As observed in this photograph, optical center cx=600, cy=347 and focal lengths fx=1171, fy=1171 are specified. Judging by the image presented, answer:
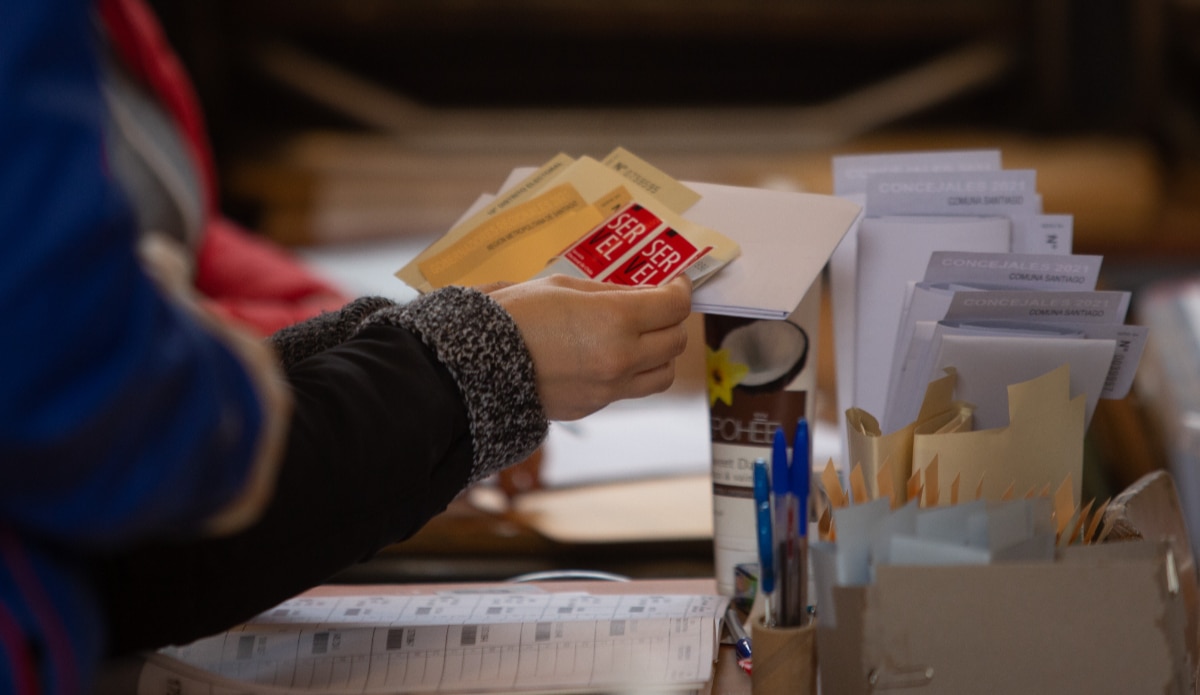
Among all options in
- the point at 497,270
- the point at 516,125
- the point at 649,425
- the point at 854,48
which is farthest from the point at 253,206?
the point at 497,270

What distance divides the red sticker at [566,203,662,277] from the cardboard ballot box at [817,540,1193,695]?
0.25 meters

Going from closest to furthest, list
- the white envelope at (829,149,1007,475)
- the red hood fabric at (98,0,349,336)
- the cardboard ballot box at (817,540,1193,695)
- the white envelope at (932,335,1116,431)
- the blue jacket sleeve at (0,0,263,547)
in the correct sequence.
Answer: the blue jacket sleeve at (0,0,263,547)
the cardboard ballot box at (817,540,1193,695)
the white envelope at (932,335,1116,431)
the white envelope at (829,149,1007,475)
the red hood fabric at (98,0,349,336)

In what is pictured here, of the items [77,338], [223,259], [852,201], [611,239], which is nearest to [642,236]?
[611,239]

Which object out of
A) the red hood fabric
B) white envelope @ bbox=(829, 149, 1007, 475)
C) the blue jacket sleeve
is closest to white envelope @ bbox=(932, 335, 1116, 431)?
white envelope @ bbox=(829, 149, 1007, 475)

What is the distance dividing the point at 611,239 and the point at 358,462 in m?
0.23

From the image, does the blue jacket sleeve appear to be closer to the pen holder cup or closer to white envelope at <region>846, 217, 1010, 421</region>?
the pen holder cup

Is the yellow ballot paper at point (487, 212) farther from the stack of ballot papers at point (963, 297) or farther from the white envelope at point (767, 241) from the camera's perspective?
the stack of ballot papers at point (963, 297)

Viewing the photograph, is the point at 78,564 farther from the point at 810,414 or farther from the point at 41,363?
the point at 810,414

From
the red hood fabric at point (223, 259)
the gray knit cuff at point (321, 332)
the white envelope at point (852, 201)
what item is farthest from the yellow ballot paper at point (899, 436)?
the red hood fabric at point (223, 259)

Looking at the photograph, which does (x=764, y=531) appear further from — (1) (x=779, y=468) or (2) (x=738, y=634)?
(2) (x=738, y=634)

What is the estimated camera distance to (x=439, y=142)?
2.83 m

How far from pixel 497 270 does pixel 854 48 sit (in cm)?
251

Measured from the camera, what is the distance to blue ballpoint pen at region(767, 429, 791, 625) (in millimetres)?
494

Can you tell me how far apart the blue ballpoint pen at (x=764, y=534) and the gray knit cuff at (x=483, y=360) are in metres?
0.11
